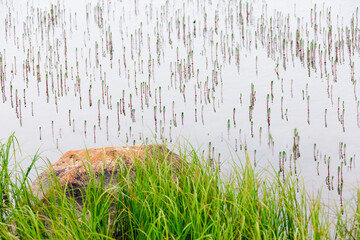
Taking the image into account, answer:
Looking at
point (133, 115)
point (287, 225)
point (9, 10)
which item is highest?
point (9, 10)

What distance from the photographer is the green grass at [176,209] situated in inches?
164

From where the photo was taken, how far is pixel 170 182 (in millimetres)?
4699

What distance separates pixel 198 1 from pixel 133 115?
3927 mm

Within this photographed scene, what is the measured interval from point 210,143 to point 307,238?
2025 mm

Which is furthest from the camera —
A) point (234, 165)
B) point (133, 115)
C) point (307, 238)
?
point (133, 115)

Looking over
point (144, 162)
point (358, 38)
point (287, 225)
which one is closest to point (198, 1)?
point (358, 38)

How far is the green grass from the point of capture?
13.7 ft

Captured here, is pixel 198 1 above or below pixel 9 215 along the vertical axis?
above

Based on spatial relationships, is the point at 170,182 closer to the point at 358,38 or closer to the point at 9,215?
the point at 9,215

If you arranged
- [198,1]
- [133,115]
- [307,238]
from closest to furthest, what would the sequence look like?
[307,238], [133,115], [198,1]

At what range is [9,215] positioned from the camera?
179 inches

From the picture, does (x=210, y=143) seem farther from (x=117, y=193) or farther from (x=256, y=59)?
(x=256, y=59)

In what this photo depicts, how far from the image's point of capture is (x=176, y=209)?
411cm

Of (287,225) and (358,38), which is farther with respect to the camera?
(358,38)
